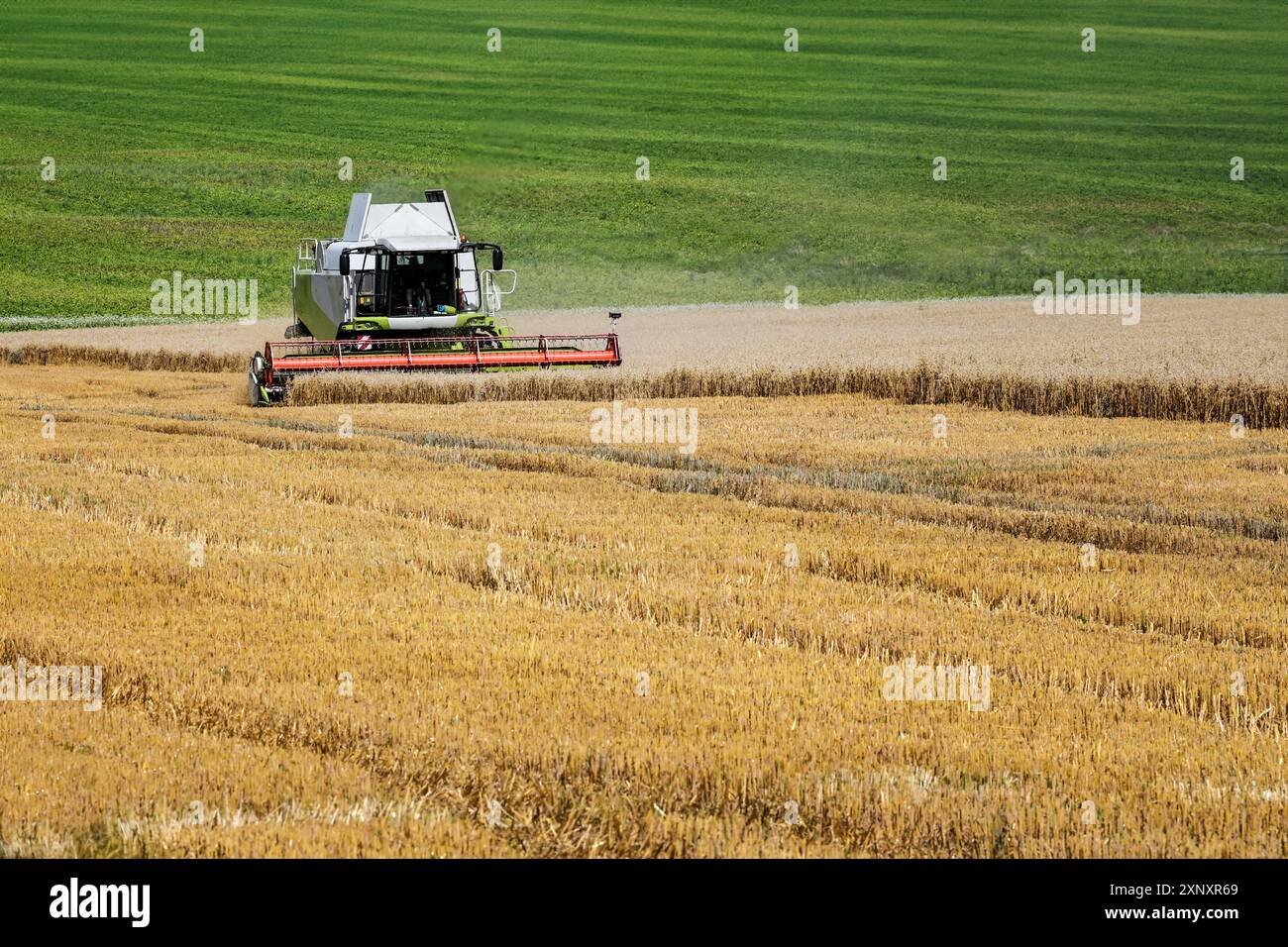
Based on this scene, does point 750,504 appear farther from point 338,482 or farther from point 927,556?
point 338,482

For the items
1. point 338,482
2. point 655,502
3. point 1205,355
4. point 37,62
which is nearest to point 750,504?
point 655,502

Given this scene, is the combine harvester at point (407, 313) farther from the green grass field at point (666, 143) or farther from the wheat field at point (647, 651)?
the green grass field at point (666, 143)

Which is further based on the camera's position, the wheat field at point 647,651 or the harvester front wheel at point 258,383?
the harvester front wheel at point 258,383

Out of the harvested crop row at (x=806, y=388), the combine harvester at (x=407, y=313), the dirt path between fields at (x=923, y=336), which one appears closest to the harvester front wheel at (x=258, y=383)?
the combine harvester at (x=407, y=313)

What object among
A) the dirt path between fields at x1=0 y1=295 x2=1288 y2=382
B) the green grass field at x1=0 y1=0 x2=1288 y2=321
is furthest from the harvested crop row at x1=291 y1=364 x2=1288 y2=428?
the green grass field at x1=0 y1=0 x2=1288 y2=321

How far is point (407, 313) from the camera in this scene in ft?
94.3

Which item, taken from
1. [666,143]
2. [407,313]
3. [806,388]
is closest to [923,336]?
[806,388]

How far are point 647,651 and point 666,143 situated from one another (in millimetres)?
64254

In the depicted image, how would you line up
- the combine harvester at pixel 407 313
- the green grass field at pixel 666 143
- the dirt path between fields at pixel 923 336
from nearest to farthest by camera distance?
the dirt path between fields at pixel 923 336 < the combine harvester at pixel 407 313 < the green grass field at pixel 666 143

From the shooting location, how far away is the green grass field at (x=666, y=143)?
58750 millimetres

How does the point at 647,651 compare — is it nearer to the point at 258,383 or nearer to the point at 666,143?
the point at 258,383

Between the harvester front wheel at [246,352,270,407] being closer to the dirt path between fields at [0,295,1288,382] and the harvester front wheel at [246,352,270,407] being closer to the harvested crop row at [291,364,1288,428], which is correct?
the harvested crop row at [291,364,1288,428]

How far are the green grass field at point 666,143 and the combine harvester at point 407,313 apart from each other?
24573 millimetres
